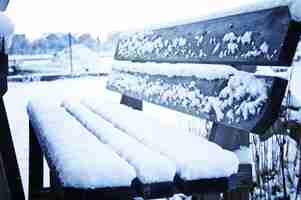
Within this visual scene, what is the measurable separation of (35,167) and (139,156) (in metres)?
1.40

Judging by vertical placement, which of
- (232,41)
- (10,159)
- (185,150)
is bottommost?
(10,159)

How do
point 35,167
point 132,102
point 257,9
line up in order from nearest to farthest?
point 257,9
point 35,167
point 132,102

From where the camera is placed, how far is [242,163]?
129cm

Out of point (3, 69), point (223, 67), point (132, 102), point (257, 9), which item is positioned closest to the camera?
point (257, 9)

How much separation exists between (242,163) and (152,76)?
93cm

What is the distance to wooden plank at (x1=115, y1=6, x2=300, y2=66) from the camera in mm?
1153

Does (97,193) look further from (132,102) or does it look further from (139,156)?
(132,102)

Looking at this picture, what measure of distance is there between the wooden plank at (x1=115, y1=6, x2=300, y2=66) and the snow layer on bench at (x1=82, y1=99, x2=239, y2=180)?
33cm

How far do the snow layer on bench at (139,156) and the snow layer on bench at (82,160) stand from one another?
27 millimetres

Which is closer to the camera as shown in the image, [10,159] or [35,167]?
[10,159]

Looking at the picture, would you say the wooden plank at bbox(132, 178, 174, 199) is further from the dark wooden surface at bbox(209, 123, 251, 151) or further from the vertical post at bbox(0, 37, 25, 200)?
the vertical post at bbox(0, 37, 25, 200)

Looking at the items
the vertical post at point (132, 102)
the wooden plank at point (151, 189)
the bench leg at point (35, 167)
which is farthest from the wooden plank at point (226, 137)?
the vertical post at point (132, 102)

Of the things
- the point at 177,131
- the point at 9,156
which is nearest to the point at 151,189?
the point at 177,131

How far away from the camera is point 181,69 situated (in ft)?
5.89
